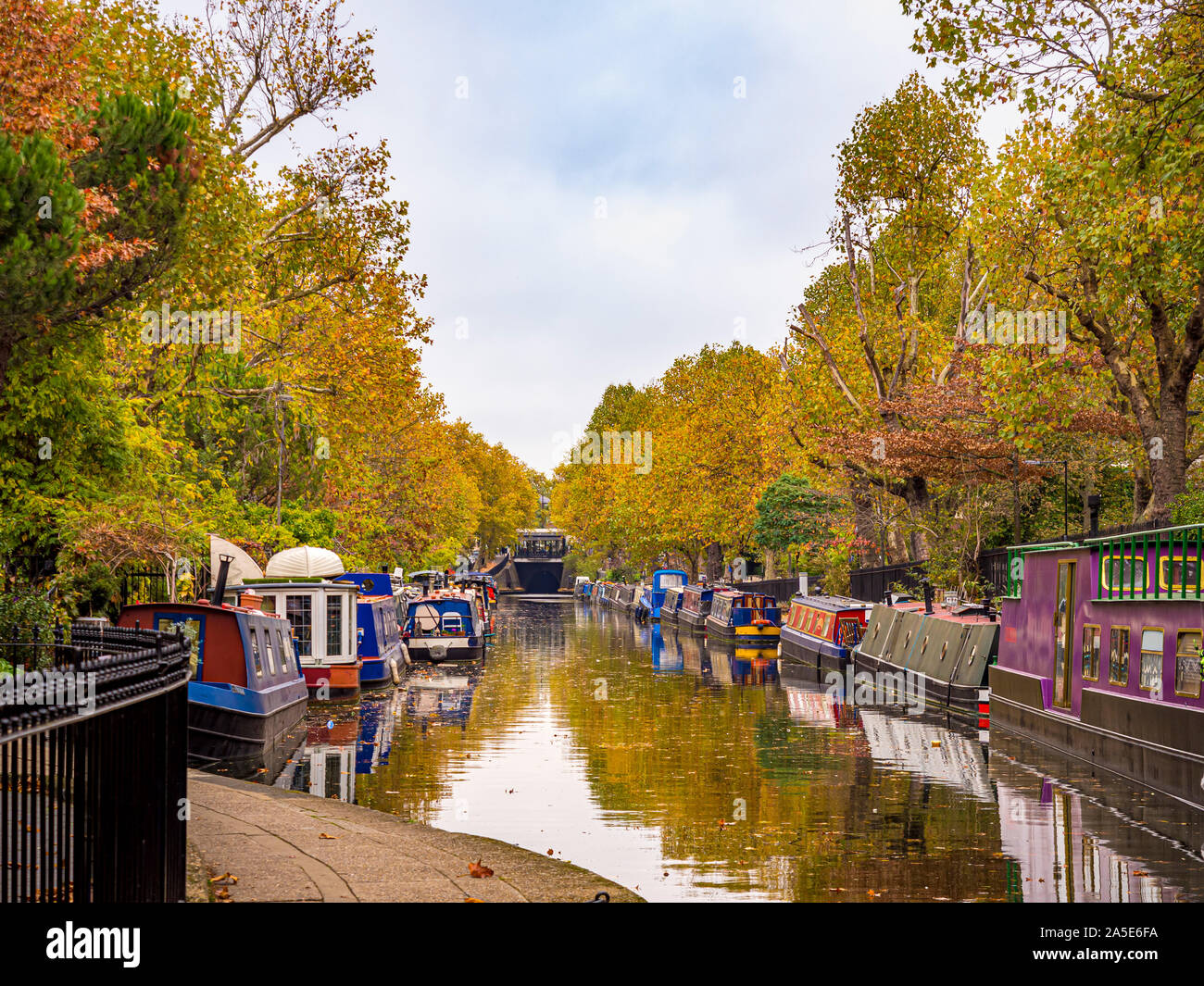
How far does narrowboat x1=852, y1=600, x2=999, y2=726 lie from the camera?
28141mm

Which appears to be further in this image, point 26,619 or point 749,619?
point 749,619

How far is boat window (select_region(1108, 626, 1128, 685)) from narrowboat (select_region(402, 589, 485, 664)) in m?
29.1

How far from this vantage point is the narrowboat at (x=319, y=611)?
102ft

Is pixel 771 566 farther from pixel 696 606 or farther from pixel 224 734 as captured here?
pixel 224 734

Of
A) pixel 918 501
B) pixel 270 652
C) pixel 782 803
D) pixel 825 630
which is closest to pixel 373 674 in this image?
pixel 270 652

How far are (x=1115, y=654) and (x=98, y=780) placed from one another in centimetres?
1635

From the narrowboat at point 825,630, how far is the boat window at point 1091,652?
1968 centimetres

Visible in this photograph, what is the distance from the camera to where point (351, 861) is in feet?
36.7

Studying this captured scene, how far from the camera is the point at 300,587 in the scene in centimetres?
3119

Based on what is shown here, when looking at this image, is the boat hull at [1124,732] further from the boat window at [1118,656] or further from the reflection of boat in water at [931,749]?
the reflection of boat in water at [931,749]

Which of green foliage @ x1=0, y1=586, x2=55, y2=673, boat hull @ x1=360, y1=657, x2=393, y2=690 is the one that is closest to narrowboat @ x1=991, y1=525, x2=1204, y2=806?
green foliage @ x1=0, y1=586, x2=55, y2=673

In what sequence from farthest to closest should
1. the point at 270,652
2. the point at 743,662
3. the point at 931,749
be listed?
the point at 743,662 → the point at 270,652 → the point at 931,749

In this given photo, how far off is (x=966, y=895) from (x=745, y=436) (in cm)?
5496
